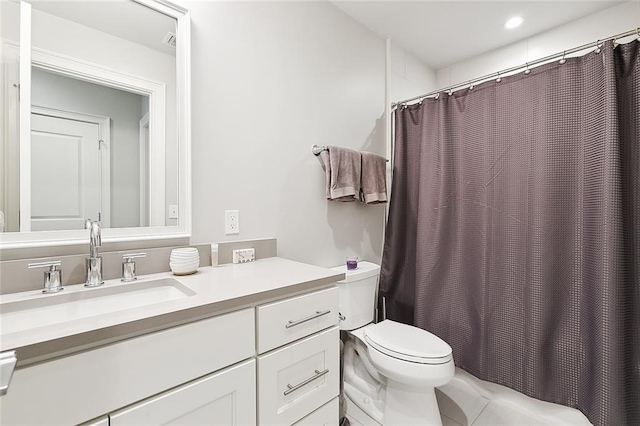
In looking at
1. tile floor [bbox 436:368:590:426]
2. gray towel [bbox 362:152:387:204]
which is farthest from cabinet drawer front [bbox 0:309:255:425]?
tile floor [bbox 436:368:590:426]

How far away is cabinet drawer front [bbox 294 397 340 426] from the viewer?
3.44ft

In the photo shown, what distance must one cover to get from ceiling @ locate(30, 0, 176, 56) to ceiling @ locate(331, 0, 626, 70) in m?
1.14

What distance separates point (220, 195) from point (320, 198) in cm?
64

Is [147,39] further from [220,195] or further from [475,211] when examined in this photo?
[475,211]

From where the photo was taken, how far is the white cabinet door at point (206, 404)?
0.69 meters

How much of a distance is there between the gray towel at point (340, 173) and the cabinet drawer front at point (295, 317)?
73 centimetres

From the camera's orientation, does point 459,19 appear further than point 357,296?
Yes

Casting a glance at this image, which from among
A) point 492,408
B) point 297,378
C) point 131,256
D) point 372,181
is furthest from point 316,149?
point 492,408

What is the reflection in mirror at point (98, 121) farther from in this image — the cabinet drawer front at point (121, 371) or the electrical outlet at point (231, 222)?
the cabinet drawer front at point (121, 371)

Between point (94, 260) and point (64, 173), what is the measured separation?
0.33m

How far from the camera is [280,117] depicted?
1.58m

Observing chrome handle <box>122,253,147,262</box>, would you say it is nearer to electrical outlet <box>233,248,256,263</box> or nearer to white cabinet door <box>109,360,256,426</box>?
electrical outlet <box>233,248,256,263</box>

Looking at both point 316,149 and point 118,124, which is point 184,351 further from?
point 316,149

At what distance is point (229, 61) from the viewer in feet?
4.55
